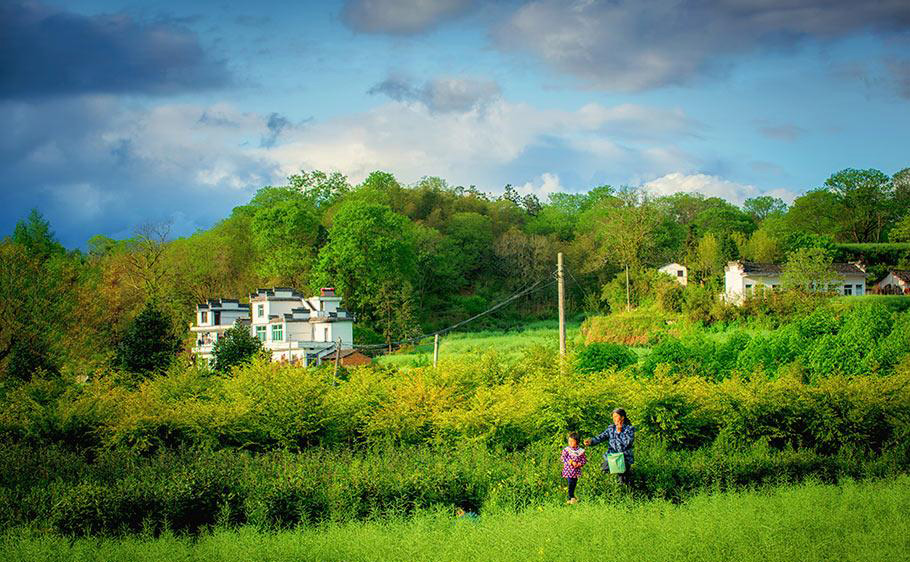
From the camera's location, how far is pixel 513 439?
56.9ft

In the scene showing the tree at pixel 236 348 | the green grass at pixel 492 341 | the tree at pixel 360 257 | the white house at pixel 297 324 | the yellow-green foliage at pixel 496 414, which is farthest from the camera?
the tree at pixel 360 257

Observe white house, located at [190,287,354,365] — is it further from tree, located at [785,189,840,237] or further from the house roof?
tree, located at [785,189,840,237]

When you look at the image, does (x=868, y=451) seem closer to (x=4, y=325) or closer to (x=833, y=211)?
(x=4, y=325)

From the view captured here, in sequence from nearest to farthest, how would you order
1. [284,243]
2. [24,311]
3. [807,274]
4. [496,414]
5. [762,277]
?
[496,414], [24,311], [807,274], [762,277], [284,243]

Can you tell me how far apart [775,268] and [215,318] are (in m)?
33.5

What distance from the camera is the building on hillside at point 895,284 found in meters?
50.6

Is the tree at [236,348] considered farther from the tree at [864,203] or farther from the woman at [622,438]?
the tree at [864,203]

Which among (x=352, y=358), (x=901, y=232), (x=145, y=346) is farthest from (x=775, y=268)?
(x=145, y=346)

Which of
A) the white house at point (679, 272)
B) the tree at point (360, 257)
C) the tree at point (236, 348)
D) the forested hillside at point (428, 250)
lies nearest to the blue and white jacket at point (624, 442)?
the tree at point (236, 348)

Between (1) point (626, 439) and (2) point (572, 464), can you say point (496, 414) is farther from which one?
(1) point (626, 439)

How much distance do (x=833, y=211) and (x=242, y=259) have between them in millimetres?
45809

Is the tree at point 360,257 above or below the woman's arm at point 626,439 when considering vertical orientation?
above

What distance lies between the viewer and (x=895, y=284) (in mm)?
51469

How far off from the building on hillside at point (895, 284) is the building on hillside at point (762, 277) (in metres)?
2.33
